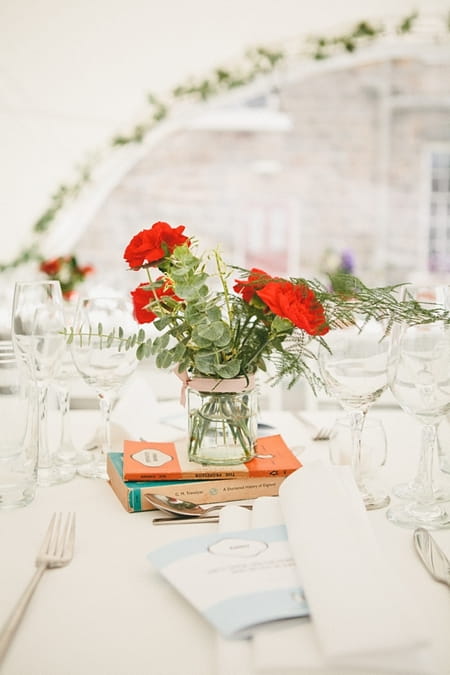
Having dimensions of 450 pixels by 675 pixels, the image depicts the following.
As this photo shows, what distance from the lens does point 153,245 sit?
94 centimetres

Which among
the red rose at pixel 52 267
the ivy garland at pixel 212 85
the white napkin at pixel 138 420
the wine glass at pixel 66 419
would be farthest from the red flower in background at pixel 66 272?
the wine glass at pixel 66 419

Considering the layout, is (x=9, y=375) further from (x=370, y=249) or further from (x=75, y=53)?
(x=370, y=249)

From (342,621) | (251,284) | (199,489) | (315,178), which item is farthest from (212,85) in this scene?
(342,621)

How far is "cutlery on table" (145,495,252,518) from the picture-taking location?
0.88m

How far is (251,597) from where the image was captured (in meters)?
0.62

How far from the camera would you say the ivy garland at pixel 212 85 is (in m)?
4.53

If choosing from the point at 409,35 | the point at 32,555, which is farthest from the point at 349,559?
the point at 409,35

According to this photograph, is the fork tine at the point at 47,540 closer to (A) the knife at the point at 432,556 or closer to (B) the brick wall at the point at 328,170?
(A) the knife at the point at 432,556

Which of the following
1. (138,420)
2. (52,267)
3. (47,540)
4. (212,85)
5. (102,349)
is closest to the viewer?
(47,540)

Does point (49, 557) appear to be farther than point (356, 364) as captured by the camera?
No

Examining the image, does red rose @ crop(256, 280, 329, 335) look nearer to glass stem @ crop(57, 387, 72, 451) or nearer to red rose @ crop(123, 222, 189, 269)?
red rose @ crop(123, 222, 189, 269)

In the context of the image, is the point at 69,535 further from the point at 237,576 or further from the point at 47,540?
the point at 237,576

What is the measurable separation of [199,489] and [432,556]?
31cm

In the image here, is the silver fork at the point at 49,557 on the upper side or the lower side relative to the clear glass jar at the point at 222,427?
lower
